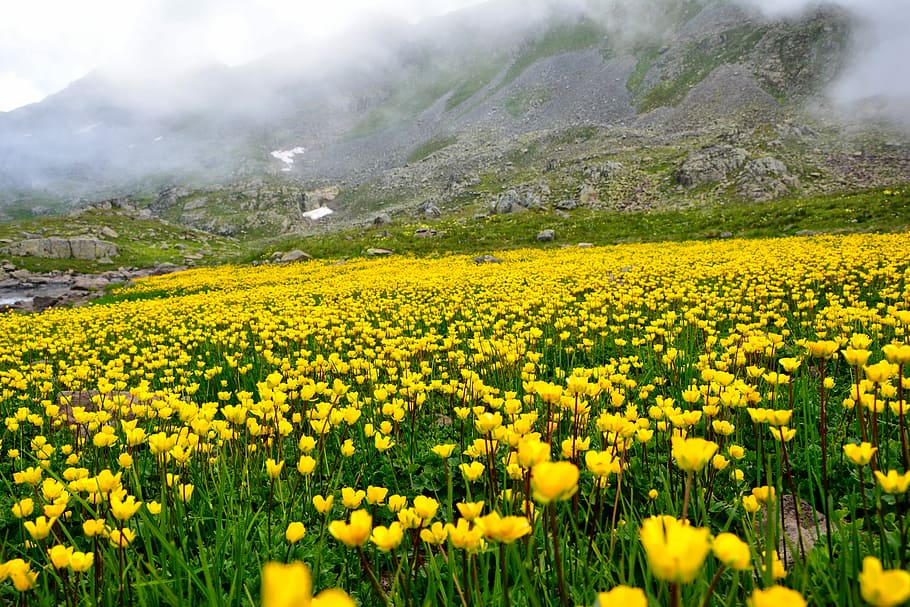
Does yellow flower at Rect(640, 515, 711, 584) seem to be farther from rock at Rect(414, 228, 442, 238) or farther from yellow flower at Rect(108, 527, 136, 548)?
rock at Rect(414, 228, 442, 238)

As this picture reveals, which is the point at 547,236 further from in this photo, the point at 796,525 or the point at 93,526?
the point at 93,526

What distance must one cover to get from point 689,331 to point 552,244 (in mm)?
30350

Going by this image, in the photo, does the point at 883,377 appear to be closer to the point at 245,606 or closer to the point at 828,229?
the point at 245,606

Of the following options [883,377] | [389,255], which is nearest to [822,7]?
[389,255]

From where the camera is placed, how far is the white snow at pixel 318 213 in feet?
414

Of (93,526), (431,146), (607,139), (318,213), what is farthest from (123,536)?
(431,146)

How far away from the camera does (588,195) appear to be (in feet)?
203

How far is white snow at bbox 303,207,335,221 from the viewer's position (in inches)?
4966

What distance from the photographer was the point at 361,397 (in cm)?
470

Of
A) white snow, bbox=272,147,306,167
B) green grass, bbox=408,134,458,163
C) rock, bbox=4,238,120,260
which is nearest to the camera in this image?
rock, bbox=4,238,120,260

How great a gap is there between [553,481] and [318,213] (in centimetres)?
13500

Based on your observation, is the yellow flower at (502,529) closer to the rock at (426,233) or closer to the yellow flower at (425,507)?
the yellow flower at (425,507)

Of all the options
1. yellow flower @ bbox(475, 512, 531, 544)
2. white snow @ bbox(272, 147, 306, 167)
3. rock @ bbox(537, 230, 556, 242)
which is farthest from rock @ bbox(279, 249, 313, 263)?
white snow @ bbox(272, 147, 306, 167)

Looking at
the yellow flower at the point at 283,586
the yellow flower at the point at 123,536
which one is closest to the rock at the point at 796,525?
the yellow flower at the point at 283,586
